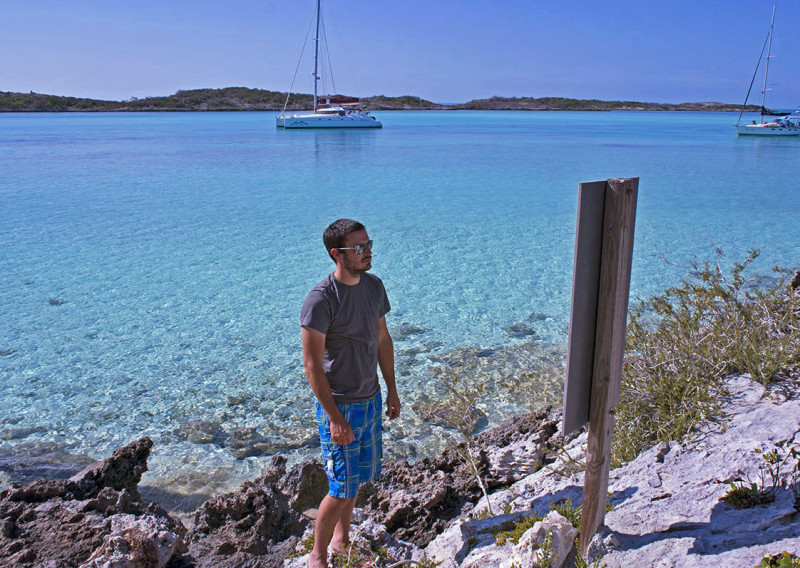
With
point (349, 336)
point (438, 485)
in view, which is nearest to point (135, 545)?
point (349, 336)

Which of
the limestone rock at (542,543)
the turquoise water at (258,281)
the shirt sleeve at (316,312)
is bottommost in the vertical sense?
the turquoise water at (258,281)

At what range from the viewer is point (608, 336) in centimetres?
232

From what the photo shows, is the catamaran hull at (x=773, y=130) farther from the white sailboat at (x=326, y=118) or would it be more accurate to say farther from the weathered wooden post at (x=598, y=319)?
the weathered wooden post at (x=598, y=319)

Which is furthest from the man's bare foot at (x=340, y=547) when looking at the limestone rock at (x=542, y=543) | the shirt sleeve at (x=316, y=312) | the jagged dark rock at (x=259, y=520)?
the shirt sleeve at (x=316, y=312)

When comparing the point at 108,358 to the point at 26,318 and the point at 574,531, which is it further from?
the point at 574,531

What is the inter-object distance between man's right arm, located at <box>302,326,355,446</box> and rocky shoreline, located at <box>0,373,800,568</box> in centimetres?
60

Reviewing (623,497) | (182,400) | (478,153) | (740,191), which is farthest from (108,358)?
(478,153)

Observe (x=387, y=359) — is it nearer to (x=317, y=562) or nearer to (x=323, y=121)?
(x=317, y=562)

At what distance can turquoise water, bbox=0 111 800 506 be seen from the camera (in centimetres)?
550

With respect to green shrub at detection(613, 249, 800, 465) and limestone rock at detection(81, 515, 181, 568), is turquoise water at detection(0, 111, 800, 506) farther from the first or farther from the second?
limestone rock at detection(81, 515, 181, 568)

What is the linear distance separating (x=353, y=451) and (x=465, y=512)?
41.6 inches

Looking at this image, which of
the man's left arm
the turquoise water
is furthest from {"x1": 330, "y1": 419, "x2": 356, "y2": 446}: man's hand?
the turquoise water

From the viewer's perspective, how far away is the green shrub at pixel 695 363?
3461mm

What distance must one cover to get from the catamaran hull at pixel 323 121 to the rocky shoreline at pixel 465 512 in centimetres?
5464
